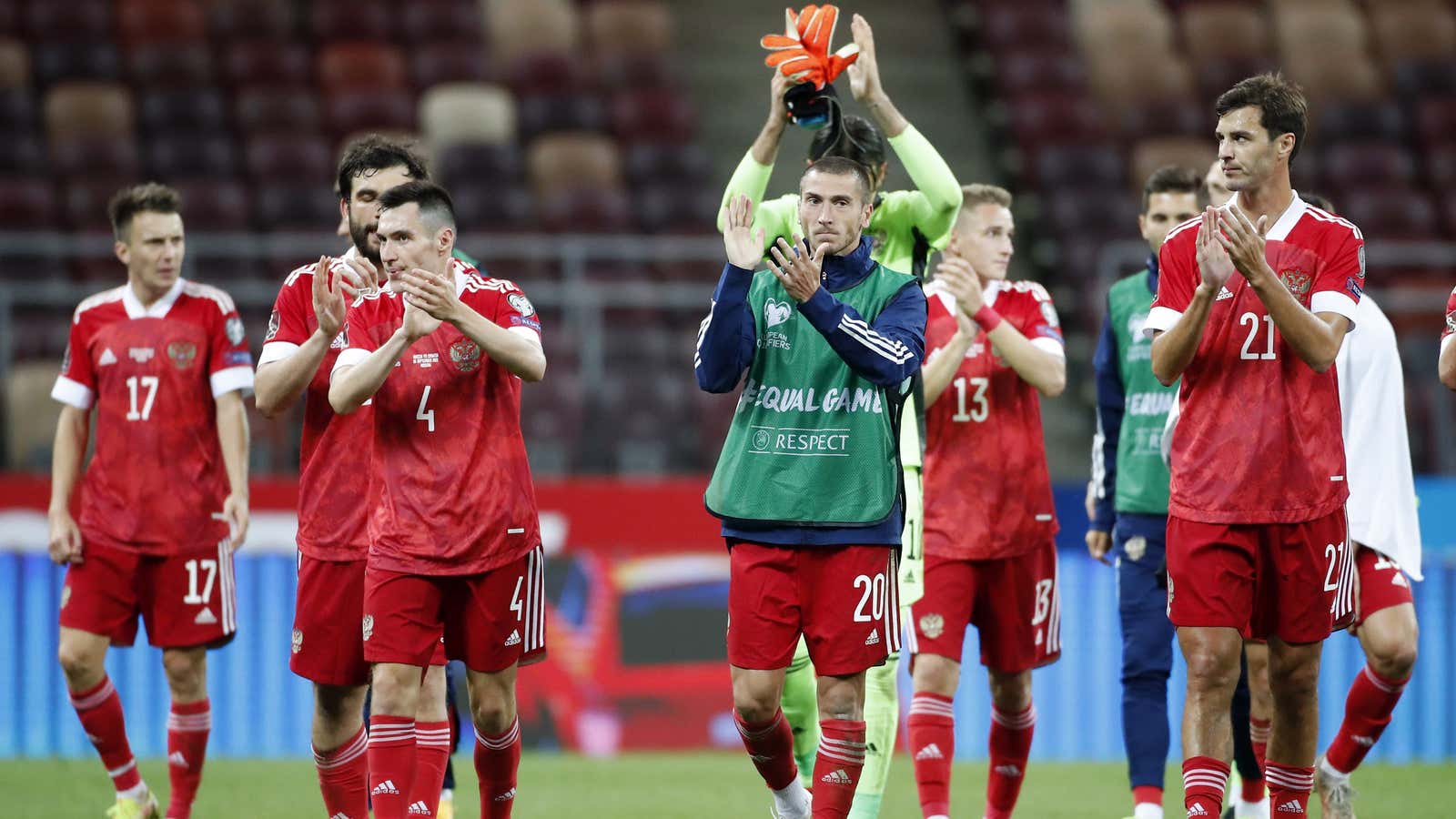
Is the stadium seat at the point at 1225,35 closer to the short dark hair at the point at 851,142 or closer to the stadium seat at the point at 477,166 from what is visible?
the stadium seat at the point at 477,166

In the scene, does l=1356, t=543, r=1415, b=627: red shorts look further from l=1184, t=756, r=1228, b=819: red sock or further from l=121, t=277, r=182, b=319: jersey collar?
l=121, t=277, r=182, b=319: jersey collar

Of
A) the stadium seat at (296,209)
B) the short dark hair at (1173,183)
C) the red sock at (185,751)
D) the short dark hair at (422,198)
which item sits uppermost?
the stadium seat at (296,209)

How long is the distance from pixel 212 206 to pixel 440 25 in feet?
12.1

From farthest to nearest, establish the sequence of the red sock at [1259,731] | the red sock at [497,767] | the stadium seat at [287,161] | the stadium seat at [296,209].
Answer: the stadium seat at [287,161] → the stadium seat at [296,209] → the red sock at [1259,731] → the red sock at [497,767]

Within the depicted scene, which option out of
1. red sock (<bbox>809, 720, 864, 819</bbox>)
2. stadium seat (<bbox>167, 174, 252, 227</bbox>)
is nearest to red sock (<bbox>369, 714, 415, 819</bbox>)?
red sock (<bbox>809, 720, 864, 819</bbox>)

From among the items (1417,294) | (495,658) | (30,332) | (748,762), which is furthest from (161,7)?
(495,658)

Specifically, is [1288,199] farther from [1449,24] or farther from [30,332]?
[1449,24]

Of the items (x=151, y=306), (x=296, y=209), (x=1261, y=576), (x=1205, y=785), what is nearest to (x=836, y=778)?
(x=1205, y=785)

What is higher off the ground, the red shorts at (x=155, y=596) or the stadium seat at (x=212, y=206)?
the stadium seat at (x=212, y=206)

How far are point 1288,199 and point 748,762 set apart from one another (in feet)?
18.0

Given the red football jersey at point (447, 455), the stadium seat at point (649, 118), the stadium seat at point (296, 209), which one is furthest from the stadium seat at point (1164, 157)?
the red football jersey at point (447, 455)

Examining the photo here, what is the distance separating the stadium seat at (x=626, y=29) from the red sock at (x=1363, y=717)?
11686 millimetres

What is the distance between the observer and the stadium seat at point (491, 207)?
48.6ft

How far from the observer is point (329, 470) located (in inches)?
246
